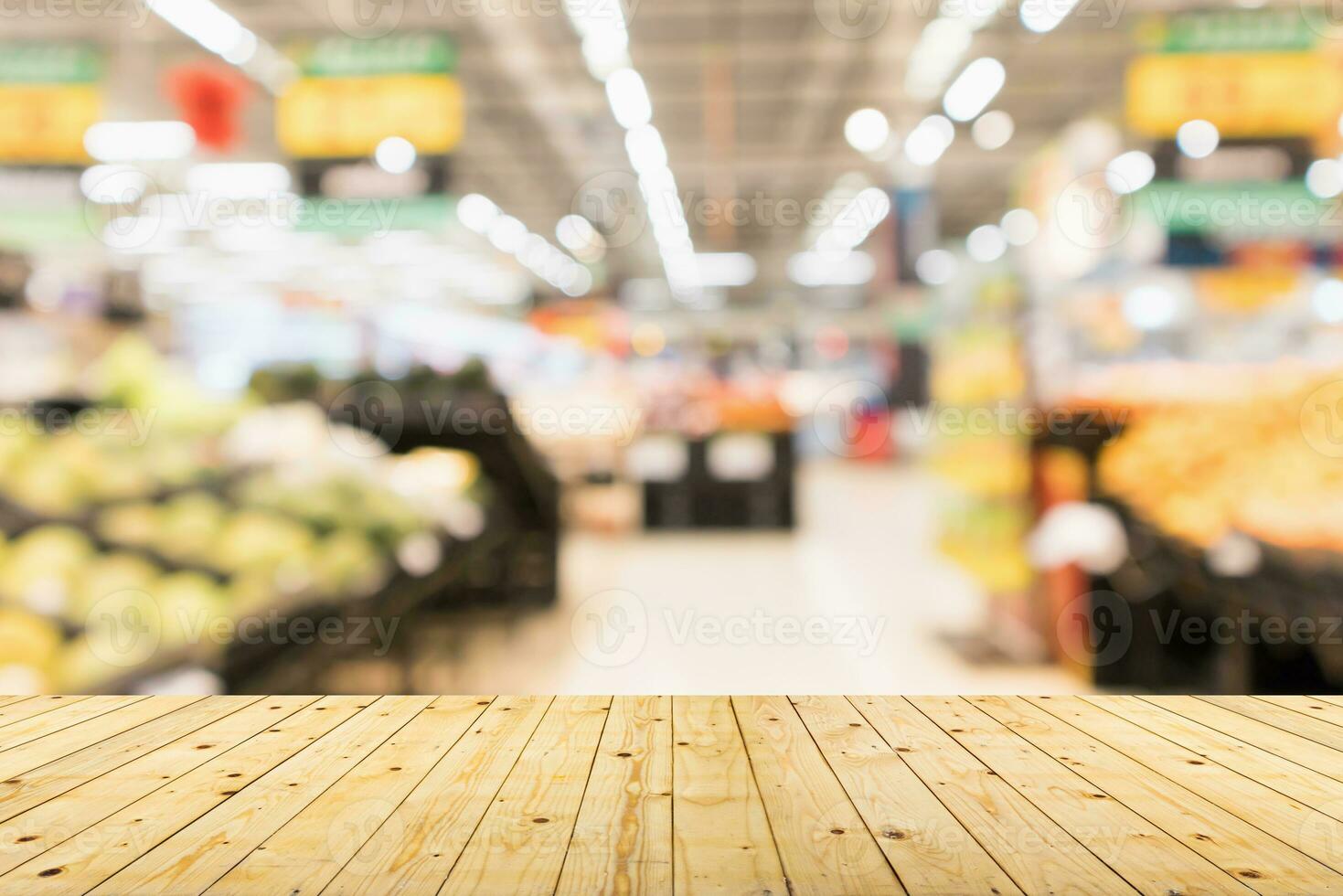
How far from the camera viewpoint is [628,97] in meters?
7.91

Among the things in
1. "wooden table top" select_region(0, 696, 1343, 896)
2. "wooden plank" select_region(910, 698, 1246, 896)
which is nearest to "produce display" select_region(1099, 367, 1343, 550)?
"wooden table top" select_region(0, 696, 1343, 896)

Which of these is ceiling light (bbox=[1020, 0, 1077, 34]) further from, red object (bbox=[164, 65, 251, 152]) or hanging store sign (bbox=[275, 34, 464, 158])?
red object (bbox=[164, 65, 251, 152])

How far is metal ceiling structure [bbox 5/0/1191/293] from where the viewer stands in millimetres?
7844

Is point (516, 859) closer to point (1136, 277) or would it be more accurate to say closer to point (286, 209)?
point (286, 209)

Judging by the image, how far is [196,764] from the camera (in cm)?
212

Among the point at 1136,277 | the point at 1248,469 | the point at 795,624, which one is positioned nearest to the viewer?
the point at 1248,469

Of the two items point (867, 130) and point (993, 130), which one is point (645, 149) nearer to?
point (867, 130)

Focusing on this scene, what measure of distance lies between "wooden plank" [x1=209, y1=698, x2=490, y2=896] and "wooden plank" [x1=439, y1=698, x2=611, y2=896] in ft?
0.63

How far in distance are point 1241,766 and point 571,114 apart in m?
9.93

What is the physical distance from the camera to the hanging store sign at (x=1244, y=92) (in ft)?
16.1

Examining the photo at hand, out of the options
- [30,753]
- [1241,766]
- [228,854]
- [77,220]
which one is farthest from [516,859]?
[77,220]

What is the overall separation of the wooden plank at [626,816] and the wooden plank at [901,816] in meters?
0.36

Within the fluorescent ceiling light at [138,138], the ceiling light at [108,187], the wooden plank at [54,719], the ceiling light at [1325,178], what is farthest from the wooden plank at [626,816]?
the fluorescent ceiling light at [138,138]

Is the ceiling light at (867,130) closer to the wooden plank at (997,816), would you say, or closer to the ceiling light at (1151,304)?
the ceiling light at (1151,304)
